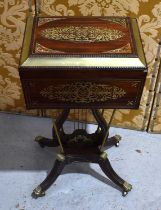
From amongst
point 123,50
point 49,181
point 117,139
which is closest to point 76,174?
point 49,181

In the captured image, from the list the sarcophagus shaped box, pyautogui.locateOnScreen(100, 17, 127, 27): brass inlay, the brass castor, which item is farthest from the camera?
the brass castor

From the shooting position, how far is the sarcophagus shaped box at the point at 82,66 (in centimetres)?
96

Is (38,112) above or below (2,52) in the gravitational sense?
below

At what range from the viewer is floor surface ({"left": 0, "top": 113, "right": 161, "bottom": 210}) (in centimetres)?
135

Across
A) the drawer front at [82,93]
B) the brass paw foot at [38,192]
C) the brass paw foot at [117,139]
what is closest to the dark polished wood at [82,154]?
the brass paw foot at [38,192]

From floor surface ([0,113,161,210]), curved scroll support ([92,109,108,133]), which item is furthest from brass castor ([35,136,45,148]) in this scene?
curved scroll support ([92,109,108,133])

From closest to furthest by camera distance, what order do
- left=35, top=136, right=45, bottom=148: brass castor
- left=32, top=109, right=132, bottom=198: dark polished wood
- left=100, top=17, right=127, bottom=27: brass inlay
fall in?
1. left=100, top=17, right=127, bottom=27: brass inlay
2. left=32, top=109, right=132, bottom=198: dark polished wood
3. left=35, top=136, right=45, bottom=148: brass castor

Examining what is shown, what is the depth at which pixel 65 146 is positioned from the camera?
135 cm

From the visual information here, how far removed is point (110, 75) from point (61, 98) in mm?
162

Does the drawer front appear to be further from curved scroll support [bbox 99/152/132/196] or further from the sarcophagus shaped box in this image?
curved scroll support [bbox 99/152/132/196]

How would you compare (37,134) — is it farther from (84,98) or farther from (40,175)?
(84,98)

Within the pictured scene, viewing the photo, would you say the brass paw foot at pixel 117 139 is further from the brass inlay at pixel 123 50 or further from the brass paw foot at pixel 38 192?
the brass inlay at pixel 123 50

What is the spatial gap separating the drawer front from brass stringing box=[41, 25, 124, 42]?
0.14 m

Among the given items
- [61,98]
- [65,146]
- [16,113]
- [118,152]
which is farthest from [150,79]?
[16,113]
